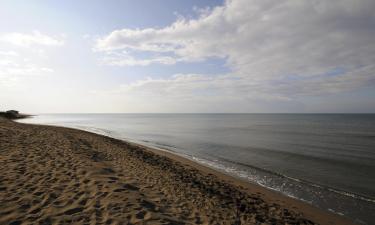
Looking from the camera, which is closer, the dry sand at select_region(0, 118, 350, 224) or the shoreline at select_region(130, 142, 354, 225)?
the dry sand at select_region(0, 118, 350, 224)

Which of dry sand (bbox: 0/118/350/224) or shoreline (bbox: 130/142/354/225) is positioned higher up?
dry sand (bbox: 0/118/350/224)

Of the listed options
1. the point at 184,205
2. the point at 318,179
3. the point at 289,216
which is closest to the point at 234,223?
the point at 184,205

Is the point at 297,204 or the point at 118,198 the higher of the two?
the point at 118,198

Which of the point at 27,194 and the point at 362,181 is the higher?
the point at 27,194

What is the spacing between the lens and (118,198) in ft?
22.7

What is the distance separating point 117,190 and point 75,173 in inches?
102

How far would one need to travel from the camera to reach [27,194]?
262 inches

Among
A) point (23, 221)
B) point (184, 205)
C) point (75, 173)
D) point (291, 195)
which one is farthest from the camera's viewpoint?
point (291, 195)

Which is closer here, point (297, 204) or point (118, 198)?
point (118, 198)

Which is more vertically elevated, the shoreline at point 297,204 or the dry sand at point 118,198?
the dry sand at point 118,198

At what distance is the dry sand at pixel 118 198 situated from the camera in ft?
19.2

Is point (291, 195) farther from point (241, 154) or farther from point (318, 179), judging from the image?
point (241, 154)

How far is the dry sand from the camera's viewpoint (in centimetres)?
584

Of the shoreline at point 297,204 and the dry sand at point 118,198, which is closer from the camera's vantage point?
the dry sand at point 118,198
